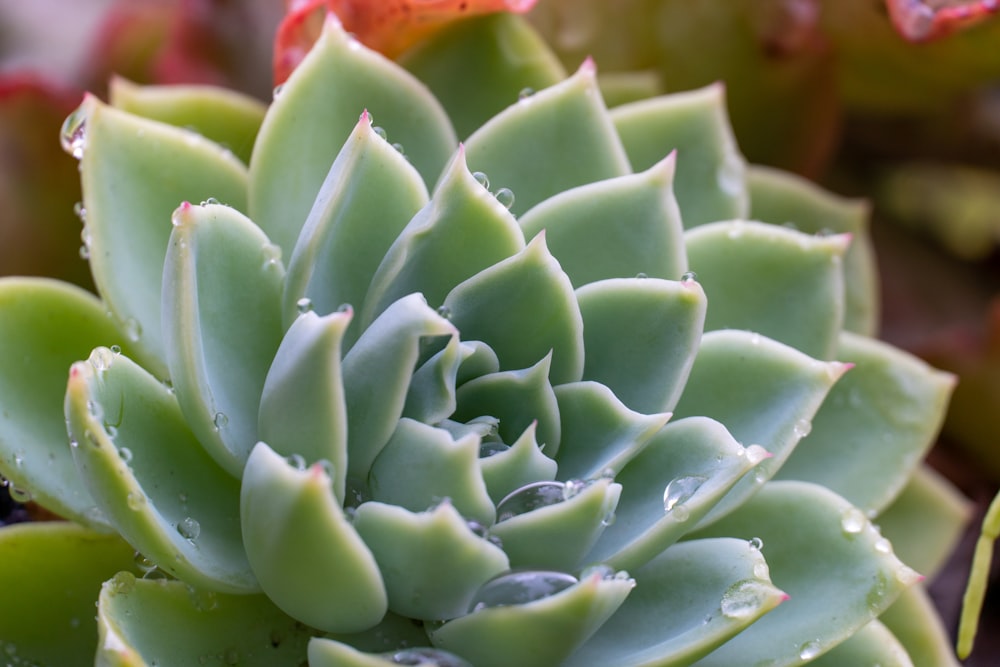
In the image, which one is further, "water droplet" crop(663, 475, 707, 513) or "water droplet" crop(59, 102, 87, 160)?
"water droplet" crop(59, 102, 87, 160)

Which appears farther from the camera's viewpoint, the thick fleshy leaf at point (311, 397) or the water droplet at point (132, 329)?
the water droplet at point (132, 329)

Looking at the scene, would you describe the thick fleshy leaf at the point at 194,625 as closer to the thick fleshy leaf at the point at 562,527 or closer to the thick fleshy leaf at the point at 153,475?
the thick fleshy leaf at the point at 153,475

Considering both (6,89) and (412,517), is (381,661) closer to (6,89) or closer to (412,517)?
(412,517)

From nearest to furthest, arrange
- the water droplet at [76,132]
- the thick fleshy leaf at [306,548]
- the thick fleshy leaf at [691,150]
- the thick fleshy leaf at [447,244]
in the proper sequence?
the thick fleshy leaf at [306,548], the thick fleshy leaf at [447,244], the water droplet at [76,132], the thick fleshy leaf at [691,150]

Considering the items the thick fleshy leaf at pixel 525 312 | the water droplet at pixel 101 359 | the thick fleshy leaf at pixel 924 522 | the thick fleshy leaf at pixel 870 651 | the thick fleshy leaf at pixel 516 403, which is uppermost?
the water droplet at pixel 101 359

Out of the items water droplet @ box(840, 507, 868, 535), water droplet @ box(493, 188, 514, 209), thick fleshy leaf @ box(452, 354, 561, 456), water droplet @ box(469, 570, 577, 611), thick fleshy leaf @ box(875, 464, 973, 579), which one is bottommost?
thick fleshy leaf @ box(875, 464, 973, 579)

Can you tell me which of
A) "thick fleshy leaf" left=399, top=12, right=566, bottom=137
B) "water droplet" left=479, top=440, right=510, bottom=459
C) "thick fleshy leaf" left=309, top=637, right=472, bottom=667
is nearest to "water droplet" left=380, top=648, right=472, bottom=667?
"thick fleshy leaf" left=309, top=637, right=472, bottom=667

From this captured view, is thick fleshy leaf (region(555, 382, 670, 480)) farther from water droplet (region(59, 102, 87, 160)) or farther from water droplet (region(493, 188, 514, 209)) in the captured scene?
water droplet (region(59, 102, 87, 160))

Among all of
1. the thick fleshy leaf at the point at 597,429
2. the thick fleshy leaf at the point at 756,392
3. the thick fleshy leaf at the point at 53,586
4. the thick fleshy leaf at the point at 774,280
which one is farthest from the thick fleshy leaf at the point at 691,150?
the thick fleshy leaf at the point at 53,586
